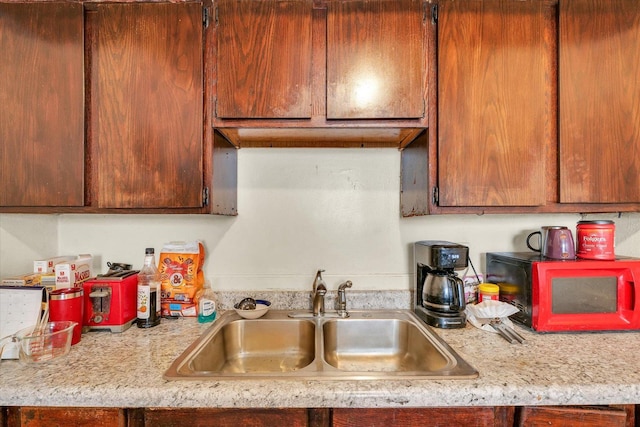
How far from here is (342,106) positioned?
1115mm

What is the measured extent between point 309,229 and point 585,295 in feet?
3.88

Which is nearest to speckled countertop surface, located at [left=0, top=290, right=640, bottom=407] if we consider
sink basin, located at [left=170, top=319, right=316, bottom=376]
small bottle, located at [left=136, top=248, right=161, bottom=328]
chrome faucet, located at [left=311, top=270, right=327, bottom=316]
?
small bottle, located at [left=136, top=248, right=161, bottom=328]

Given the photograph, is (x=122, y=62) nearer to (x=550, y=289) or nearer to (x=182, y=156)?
(x=182, y=156)

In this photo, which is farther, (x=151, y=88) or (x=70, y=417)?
(x=151, y=88)

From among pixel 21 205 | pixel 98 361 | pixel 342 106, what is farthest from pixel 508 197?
pixel 21 205

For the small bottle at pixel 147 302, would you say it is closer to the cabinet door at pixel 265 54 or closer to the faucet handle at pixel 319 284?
the faucet handle at pixel 319 284

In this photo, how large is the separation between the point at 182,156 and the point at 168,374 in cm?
74

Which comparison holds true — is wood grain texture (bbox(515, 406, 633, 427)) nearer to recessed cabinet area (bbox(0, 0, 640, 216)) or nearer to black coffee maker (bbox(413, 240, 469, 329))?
black coffee maker (bbox(413, 240, 469, 329))

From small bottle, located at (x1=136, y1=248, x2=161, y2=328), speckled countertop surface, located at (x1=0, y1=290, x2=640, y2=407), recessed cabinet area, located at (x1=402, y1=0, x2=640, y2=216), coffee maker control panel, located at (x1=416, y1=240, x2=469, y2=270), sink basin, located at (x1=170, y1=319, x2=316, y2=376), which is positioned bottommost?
sink basin, located at (x1=170, y1=319, x2=316, y2=376)

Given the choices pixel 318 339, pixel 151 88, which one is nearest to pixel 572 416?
pixel 318 339

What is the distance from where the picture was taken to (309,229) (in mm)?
1512

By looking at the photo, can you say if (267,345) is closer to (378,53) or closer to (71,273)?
(71,273)

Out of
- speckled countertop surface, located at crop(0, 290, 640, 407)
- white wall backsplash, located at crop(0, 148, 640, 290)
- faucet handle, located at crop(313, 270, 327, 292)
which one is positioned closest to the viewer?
speckled countertop surface, located at crop(0, 290, 640, 407)

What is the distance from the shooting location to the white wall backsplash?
4.91ft
